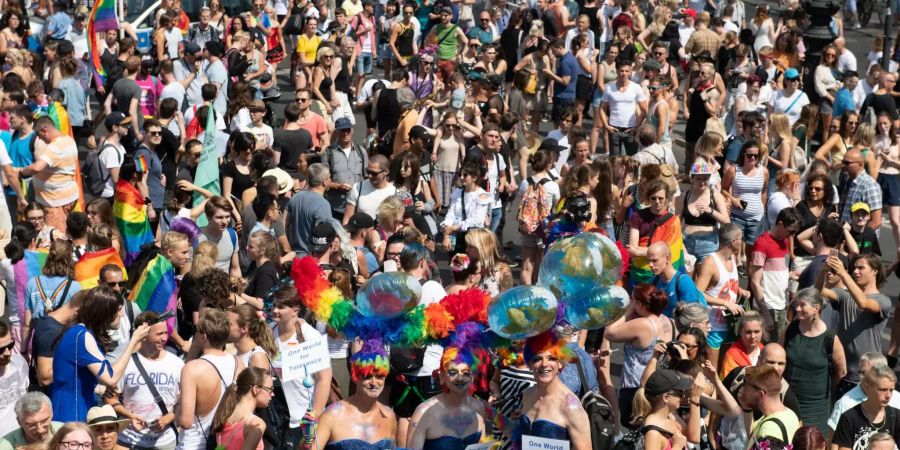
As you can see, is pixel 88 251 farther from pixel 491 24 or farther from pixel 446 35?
pixel 491 24

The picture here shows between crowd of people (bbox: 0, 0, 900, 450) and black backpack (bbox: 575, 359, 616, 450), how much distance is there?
0.07 ft

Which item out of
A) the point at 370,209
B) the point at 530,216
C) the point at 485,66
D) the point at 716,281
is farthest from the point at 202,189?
the point at 485,66

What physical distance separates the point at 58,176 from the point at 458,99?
4.25 metres

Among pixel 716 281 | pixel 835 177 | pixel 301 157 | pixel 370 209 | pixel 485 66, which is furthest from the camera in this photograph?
pixel 485 66

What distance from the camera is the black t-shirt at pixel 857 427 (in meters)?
7.38

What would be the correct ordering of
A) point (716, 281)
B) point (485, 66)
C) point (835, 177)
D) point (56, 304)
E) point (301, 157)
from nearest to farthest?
point (56, 304) → point (716, 281) → point (301, 157) → point (835, 177) → point (485, 66)

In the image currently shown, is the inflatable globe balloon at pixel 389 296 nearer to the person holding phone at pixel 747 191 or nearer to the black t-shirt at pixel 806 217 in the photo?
the black t-shirt at pixel 806 217

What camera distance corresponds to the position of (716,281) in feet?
31.1

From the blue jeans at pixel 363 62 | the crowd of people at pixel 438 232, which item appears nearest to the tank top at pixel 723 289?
the crowd of people at pixel 438 232

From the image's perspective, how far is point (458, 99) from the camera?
46.1 ft

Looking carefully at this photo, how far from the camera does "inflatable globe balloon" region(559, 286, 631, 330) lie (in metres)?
7.07

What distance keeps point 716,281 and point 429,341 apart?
293 cm

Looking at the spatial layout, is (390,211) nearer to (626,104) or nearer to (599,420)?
(599,420)

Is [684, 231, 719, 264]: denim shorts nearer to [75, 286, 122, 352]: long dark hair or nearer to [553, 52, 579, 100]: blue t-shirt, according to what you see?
[75, 286, 122, 352]: long dark hair
